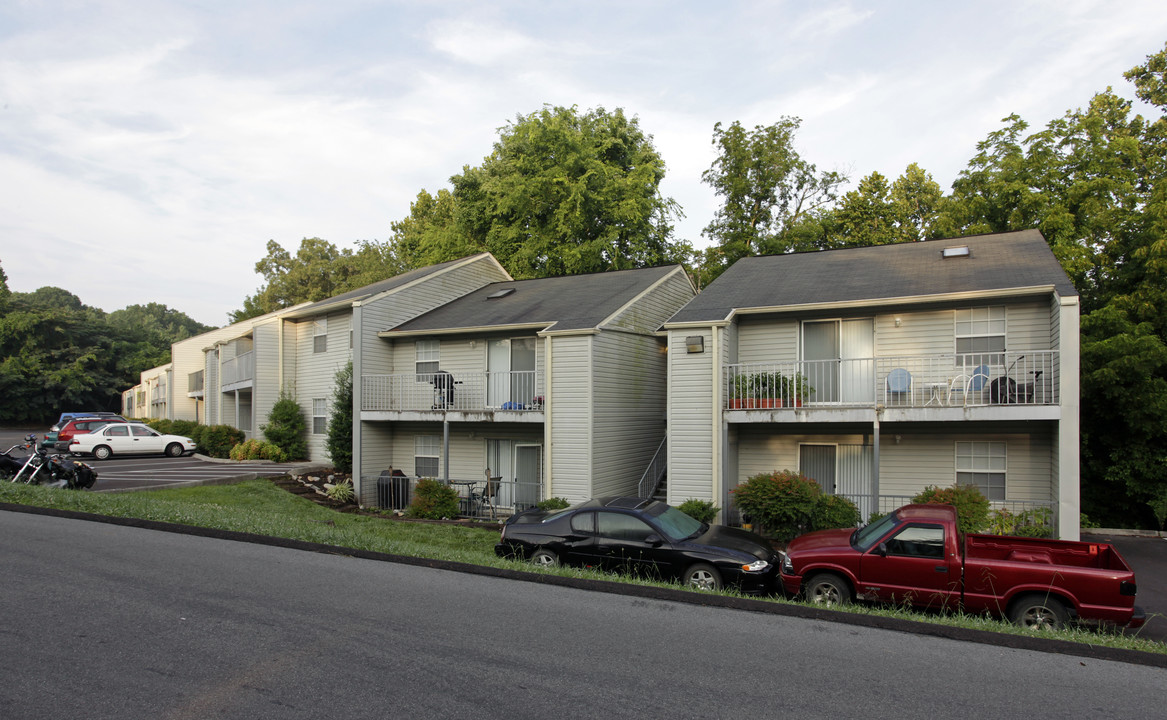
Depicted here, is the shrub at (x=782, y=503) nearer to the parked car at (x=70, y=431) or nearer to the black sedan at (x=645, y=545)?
the black sedan at (x=645, y=545)

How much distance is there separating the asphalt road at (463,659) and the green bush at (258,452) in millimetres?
17665

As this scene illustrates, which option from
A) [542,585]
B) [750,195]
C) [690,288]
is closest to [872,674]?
[542,585]

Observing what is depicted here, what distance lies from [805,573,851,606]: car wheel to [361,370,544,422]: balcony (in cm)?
880

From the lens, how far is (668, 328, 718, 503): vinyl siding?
1500 cm

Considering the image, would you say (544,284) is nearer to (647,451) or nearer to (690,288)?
(690,288)

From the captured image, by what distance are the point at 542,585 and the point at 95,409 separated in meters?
60.5

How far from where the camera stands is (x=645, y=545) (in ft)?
33.8

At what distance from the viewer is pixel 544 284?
2284cm

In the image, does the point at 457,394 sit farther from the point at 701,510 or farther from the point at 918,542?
the point at 918,542

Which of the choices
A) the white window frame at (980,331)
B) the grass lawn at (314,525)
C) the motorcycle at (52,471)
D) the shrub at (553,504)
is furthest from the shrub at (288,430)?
the white window frame at (980,331)

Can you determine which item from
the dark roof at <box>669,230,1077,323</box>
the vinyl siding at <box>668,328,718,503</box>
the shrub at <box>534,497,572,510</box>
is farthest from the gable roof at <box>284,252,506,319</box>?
the vinyl siding at <box>668,328,718,503</box>

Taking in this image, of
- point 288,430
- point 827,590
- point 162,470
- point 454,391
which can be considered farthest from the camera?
point 288,430

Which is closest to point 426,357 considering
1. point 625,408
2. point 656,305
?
point 625,408

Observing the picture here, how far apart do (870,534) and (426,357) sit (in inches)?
553
